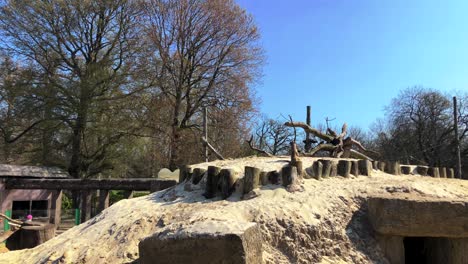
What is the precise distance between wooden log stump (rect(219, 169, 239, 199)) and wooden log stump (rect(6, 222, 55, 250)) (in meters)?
4.84

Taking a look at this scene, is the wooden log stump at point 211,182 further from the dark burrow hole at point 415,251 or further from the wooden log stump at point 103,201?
the wooden log stump at point 103,201

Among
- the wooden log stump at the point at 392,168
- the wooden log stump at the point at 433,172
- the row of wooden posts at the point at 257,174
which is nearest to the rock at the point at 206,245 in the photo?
Answer: the row of wooden posts at the point at 257,174

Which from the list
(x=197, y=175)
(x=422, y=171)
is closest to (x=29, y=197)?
(x=197, y=175)

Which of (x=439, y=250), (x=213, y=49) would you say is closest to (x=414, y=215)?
(x=439, y=250)

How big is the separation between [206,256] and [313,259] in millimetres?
1720

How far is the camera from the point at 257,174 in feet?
20.5

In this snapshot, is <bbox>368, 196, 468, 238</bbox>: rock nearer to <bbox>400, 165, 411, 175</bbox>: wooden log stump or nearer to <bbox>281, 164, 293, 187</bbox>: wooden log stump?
<bbox>281, 164, 293, 187</bbox>: wooden log stump

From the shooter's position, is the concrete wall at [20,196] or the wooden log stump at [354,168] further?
the concrete wall at [20,196]

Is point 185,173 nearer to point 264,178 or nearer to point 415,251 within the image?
point 264,178

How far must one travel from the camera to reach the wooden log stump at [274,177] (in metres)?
6.41

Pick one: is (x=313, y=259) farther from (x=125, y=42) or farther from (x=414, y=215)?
(x=125, y=42)

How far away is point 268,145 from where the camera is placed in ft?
111

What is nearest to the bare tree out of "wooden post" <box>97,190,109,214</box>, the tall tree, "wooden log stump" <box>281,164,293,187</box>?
the tall tree

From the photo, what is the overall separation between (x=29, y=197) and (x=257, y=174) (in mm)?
13198
